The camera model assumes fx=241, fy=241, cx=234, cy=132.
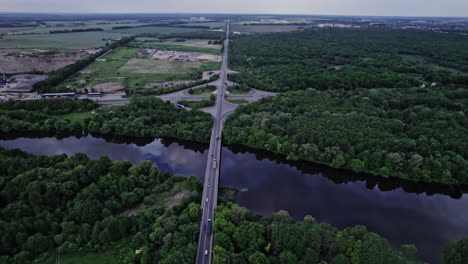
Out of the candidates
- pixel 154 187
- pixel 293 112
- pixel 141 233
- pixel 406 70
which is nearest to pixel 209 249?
pixel 141 233

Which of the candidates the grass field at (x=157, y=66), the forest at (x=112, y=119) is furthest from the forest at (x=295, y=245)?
the grass field at (x=157, y=66)

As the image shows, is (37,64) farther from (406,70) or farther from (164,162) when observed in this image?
(406,70)

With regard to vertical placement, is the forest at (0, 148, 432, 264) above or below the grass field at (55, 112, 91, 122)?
below

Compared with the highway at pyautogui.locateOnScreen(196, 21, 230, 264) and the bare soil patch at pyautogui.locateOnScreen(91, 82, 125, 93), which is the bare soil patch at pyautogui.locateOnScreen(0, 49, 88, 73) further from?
the highway at pyautogui.locateOnScreen(196, 21, 230, 264)

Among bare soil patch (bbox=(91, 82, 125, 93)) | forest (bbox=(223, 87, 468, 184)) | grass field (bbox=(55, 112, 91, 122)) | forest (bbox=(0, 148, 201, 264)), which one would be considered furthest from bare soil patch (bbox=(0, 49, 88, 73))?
forest (bbox=(223, 87, 468, 184))

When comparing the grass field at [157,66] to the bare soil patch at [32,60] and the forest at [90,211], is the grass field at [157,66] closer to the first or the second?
the bare soil patch at [32,60]

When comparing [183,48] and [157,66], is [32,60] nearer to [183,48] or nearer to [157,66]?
[157,66]
